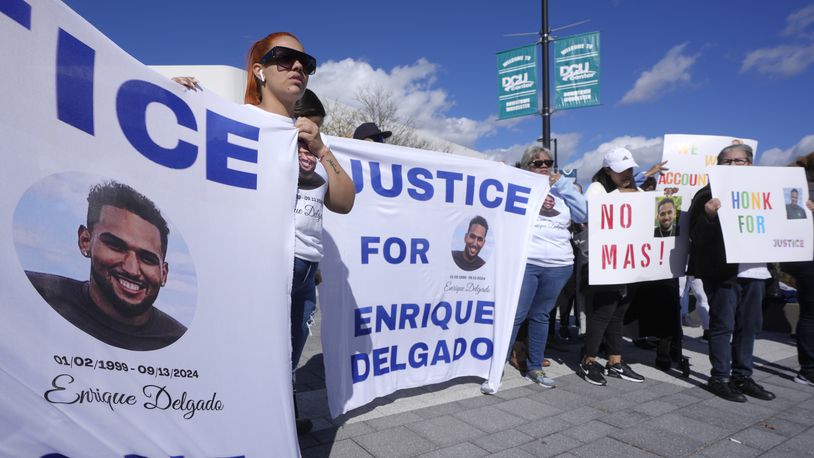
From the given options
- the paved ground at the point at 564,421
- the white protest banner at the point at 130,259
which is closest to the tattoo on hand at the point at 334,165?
the white protest banner at the point at 130,259

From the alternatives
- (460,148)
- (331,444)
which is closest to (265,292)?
(331,444)

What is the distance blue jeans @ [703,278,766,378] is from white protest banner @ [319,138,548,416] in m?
1.48

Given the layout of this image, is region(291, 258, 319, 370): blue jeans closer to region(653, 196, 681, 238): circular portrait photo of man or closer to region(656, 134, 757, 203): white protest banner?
region(653, 196, 681, 238): circular portrait photo of man

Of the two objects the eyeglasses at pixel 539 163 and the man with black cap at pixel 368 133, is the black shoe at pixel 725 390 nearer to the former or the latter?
the eyeglasses at pixel 539 163

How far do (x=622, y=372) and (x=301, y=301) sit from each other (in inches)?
121

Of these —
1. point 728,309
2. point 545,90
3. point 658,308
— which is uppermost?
point 545,90

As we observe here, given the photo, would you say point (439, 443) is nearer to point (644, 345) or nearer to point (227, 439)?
Answer: point (227, 439)

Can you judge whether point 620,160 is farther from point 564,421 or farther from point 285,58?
point 285,58

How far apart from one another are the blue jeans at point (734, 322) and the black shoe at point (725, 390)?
5 centimetres

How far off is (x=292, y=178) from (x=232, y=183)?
27 centimetres

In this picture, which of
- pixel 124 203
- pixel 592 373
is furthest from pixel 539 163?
pixel 124 203

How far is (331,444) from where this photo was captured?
8.97 feet

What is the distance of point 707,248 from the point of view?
3.85 meters
